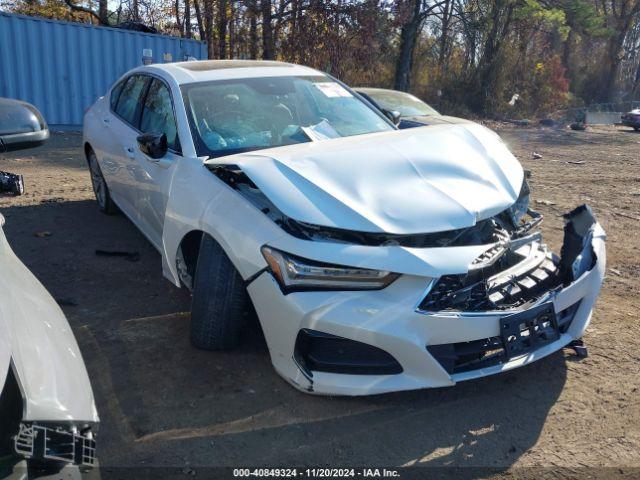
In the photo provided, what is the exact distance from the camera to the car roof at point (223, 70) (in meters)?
4.46

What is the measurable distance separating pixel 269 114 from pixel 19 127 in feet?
6.85

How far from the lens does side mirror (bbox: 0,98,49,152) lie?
7.72 feet

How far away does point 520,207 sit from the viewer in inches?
146

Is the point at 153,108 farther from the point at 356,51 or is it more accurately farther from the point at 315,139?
the point at 356,51

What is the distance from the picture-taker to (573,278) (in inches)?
128

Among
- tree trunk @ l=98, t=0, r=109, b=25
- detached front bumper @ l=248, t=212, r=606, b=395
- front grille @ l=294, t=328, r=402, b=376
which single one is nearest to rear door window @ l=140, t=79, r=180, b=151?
detached front bumper @ l=248, t=212, r=606, b=395

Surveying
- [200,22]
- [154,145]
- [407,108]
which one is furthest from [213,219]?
[200,22]

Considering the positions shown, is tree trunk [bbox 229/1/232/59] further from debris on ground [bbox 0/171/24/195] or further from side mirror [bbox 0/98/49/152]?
side mirror [bbox 0/98/49/152]

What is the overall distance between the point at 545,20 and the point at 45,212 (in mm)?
25119

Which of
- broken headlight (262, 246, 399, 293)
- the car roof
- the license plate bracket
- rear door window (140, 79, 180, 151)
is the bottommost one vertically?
the license plate bracket

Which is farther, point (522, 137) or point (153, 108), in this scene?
point (522, 137)

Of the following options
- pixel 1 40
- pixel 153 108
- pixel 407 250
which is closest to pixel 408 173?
pixel 407 250

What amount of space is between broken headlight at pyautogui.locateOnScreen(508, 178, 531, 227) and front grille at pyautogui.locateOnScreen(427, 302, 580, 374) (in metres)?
0.88

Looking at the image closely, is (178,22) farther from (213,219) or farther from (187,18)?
(213,219)
